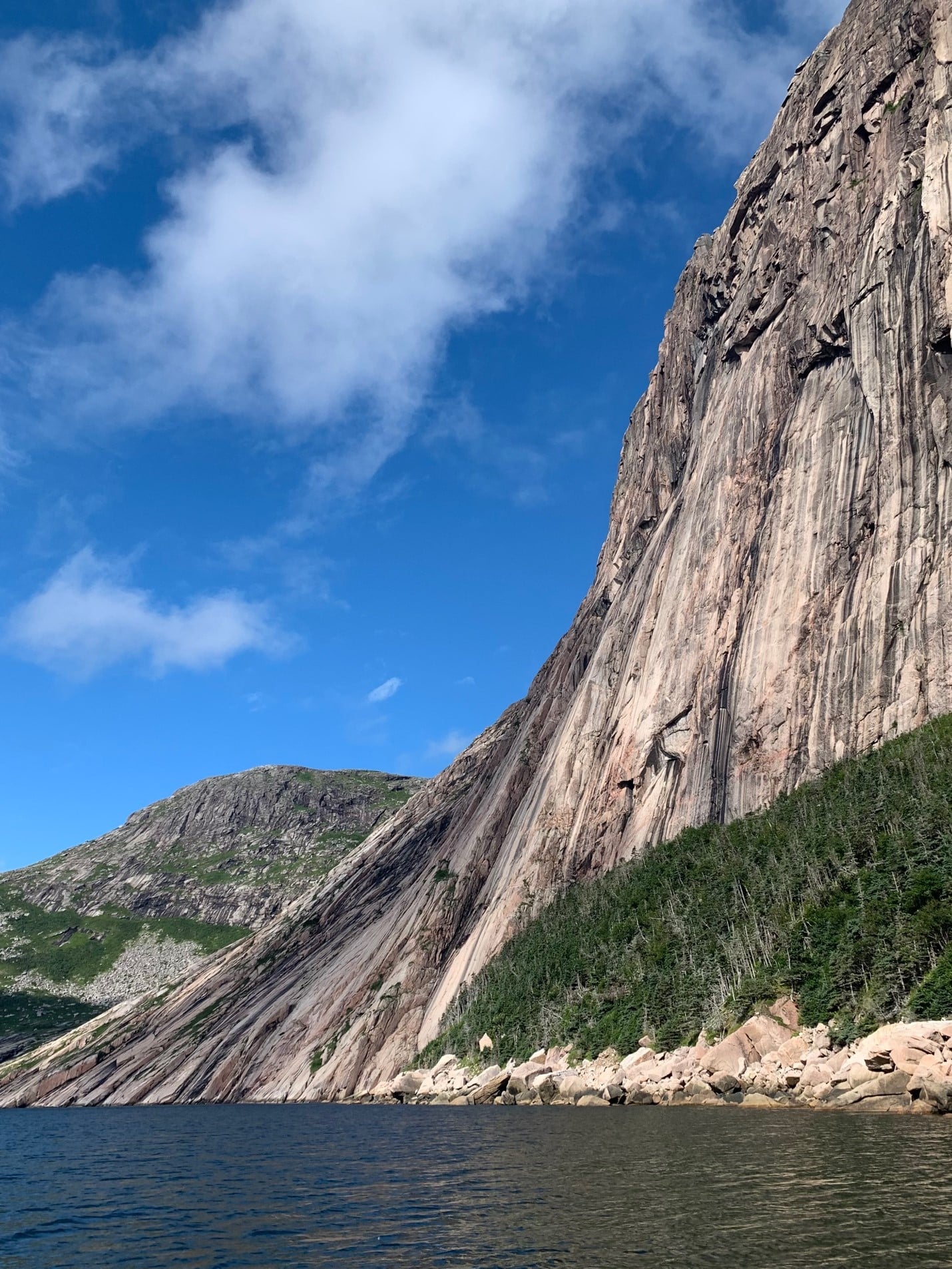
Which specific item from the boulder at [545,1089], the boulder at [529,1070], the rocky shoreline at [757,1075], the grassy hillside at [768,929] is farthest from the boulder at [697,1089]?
the boulder at [529,1070]

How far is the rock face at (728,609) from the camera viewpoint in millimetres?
78938

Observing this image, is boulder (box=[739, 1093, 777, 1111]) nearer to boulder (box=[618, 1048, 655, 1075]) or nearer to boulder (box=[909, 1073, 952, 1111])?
boulder (box=[909, 1073, 952, 1111])

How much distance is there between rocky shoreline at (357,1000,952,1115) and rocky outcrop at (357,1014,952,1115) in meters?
0.05

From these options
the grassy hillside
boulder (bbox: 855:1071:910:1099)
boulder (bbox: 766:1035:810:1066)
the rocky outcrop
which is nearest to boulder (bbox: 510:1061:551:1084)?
the rocky outcrop

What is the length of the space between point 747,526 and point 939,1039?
213 ft

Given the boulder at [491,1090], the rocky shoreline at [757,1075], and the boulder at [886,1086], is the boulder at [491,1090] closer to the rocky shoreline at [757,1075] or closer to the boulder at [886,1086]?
the rocky shoreline at [757,1075]

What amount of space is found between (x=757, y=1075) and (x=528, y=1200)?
95.2ft

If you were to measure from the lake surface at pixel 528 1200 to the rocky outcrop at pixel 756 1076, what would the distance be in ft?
10.1

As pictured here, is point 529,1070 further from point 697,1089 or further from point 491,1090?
point 697,1089

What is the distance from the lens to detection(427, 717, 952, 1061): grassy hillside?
49.1 m

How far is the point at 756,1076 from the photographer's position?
47188mm

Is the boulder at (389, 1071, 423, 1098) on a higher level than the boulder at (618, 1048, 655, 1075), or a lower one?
lower

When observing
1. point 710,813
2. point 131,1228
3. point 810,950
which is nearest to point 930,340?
point 710,813

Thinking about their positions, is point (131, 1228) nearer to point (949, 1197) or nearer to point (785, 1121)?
point (949, 1197)
